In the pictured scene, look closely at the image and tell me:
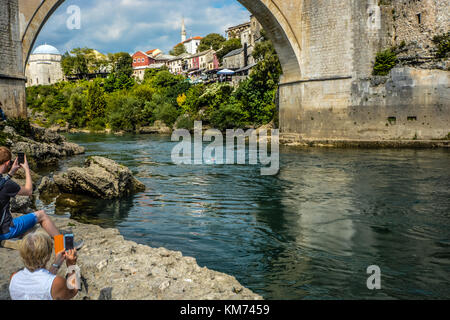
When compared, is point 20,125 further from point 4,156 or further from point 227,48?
point 227,48

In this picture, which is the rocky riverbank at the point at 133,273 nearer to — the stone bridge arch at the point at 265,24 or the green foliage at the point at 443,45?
the stone bridge arch at the point at 265,24

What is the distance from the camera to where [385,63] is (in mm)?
15461

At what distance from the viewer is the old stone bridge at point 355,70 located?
14.5 m

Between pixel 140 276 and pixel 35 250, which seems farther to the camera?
pixel 140 276

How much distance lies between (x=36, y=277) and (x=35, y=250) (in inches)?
6.8

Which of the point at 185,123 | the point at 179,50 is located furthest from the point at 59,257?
the point at 179,50

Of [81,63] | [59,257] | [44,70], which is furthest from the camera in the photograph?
[44,70]

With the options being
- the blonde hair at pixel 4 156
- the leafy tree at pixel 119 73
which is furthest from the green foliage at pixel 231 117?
the leafy tree at pixel 119 73

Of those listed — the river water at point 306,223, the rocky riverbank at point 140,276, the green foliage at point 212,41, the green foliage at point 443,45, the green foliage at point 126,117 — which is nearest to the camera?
the rocky riverbank at point 140,276

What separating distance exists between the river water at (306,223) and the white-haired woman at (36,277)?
1851 millimetres
